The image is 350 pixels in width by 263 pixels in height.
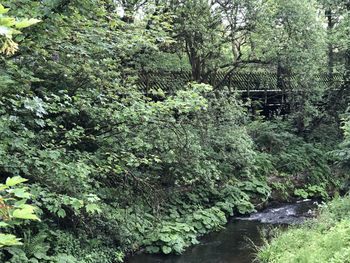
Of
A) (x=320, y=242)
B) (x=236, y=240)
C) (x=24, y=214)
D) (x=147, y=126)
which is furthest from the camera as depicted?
(x=236, y=240)

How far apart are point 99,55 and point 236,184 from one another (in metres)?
6.23

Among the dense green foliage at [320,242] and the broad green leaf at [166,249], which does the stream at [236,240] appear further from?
the dense green foliage at [320,242]

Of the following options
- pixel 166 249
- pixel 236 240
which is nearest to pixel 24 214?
pixel 166 249

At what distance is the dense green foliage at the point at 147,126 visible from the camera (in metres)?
4.32

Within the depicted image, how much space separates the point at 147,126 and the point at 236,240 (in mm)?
3478

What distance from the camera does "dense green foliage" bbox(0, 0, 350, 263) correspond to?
432 cm

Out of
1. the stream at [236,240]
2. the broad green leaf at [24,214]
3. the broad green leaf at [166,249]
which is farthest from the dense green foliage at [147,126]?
the stream at [236,240]

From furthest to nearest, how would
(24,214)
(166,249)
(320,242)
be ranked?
1. (166,249)
2. (320,242)
3. (24,214)

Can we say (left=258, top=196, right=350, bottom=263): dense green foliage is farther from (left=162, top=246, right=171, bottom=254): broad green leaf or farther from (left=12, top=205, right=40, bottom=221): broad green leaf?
(left=12, top=205, right=40, bottom=221): broad green leaf

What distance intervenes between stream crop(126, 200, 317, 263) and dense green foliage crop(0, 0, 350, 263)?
0.94ft

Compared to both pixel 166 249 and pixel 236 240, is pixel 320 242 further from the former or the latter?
pixel 166 249

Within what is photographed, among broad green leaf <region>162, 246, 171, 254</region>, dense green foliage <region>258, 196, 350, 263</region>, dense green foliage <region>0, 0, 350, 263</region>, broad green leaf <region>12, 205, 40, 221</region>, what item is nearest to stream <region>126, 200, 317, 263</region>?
broad green leaf <region>162, 246, 171, 254</region>

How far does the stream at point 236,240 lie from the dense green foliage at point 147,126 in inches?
11.2

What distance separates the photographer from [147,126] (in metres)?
7.40
